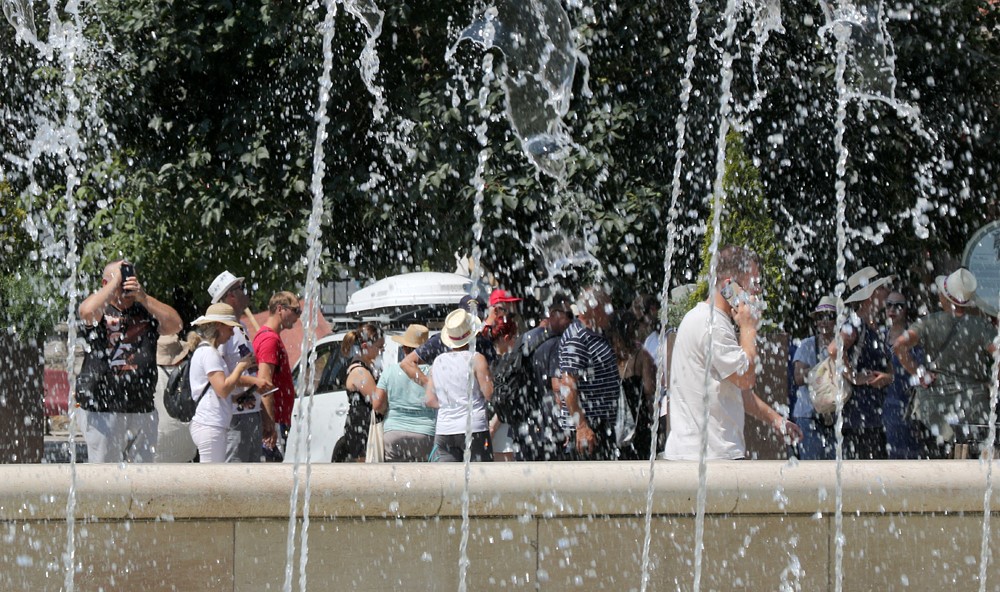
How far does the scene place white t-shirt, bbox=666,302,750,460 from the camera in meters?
4.76

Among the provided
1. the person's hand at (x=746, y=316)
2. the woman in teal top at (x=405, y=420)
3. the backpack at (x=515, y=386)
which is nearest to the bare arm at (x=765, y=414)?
the person's hand at (x=746, y=316)

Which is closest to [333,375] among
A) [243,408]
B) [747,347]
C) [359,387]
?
[359,387]

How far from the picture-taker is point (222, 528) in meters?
4.02

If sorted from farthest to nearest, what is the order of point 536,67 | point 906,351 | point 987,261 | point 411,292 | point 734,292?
point 536,67 → point 411,292 → point 987,261 → point 906,351 → point 734,292

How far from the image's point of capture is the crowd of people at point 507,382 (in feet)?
20.0

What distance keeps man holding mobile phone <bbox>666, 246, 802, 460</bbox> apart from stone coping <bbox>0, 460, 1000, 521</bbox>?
538mm

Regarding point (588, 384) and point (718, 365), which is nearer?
point (718, 365)

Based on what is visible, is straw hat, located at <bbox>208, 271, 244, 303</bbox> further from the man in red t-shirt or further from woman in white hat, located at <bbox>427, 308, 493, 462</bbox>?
woman in white hat, located at <bbox>427, 308, 493, 462</bbox>

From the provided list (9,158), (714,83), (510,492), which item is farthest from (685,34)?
(510,492)

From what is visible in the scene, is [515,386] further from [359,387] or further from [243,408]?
[243,408]

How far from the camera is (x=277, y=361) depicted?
23.8 ft

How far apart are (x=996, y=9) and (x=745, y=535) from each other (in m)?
11.1

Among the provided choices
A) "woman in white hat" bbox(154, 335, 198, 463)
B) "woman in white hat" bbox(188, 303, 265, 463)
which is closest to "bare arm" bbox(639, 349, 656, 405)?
"woman in white hat" bbox(188, 303, 265, 463)

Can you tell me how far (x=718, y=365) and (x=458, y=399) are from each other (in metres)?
2.13
